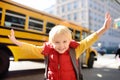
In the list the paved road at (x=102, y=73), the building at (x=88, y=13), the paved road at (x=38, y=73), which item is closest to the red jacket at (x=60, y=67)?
the paved road at (x=38, y=73)

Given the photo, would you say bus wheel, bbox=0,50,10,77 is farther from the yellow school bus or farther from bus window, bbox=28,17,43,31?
bus window, bbox=28,17,43,31

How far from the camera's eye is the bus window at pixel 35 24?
834 cm

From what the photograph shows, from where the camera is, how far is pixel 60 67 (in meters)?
2.06

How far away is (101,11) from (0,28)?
2349 inches

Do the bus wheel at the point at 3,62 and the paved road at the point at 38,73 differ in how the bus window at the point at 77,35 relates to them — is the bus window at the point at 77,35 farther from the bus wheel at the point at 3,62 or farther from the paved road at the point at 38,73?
the bus wheel at the point at 3,62

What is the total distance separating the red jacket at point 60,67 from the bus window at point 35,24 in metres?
6.28

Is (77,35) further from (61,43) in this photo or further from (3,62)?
(61,43)

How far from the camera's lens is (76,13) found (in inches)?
2359

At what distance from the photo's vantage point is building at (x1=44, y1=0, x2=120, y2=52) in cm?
5744

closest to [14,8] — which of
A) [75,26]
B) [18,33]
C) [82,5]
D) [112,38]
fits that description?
[18,33]

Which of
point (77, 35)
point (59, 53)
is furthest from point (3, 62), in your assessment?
point (59, 53)

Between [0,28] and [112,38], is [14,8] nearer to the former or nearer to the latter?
[0,28]

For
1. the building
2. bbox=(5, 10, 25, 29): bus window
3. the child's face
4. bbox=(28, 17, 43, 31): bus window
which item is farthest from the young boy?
the building

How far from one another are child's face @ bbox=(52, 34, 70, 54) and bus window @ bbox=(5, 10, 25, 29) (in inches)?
219
